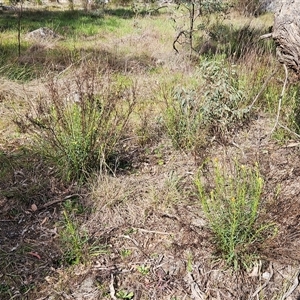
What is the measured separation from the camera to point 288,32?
2084 mm

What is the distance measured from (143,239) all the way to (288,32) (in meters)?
1.45

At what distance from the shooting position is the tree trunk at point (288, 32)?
6.77ft

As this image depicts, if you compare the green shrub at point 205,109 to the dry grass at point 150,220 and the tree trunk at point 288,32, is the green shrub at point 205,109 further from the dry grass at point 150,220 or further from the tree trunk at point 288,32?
the tree trunk at point 288,32

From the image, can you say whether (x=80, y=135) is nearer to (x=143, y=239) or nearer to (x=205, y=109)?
(x=143, y=239)

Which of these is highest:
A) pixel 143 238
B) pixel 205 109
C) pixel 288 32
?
pixel 288 32

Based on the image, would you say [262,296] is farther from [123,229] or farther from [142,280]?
[123,229]

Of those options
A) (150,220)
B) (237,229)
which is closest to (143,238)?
(150,220)

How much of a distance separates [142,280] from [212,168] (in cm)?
113

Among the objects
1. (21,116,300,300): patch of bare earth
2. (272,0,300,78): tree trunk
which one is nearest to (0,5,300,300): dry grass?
(21,116,300,300): patch of bare earth

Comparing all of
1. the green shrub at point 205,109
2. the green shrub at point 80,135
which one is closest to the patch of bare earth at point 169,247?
the green shrub at point 80,135

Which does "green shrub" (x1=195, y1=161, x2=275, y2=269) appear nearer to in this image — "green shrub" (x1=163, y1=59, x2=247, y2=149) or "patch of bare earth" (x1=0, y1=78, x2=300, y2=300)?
"patch of bare earth" (x1=0, y1=78, x2=300, y2=300)

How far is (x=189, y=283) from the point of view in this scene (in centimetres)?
185

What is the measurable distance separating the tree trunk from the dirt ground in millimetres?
783

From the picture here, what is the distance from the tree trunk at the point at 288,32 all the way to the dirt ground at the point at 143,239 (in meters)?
0.78
